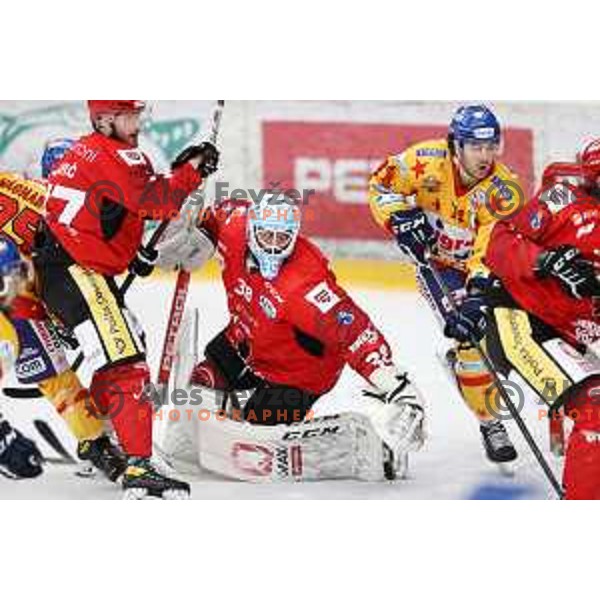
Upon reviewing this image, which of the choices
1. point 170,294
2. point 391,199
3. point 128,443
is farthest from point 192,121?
point 128,443

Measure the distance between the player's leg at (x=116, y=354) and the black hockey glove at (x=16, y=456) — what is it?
12.8 inches

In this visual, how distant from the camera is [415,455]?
509 cm

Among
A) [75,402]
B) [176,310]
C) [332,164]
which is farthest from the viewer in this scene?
[332,164]

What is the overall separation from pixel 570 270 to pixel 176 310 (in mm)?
1157

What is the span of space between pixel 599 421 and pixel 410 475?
20.9 inches

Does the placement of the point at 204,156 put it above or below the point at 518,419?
above

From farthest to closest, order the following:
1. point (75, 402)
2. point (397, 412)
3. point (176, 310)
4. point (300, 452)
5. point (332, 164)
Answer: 1. point (332, 164)
2. point (176, 310)
3. point (75, 402)
4. point (300, 452)
5. point (397, 412)

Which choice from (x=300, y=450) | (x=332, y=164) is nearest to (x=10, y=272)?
(x=300, y=450)

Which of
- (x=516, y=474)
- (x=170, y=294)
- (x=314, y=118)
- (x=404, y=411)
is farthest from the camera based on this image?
(x=314, y=118)

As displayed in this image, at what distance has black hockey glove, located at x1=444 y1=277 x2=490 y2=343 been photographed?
489cm

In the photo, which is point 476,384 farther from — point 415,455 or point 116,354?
point 116,354

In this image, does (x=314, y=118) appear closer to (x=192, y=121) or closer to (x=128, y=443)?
(x=192, y=121)

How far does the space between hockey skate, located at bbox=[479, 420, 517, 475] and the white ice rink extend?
3cm

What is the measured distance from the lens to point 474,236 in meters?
5.16
